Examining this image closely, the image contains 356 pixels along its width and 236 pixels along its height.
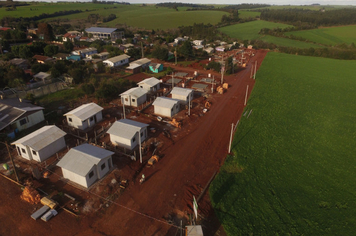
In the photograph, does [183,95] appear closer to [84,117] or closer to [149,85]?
[149,85]

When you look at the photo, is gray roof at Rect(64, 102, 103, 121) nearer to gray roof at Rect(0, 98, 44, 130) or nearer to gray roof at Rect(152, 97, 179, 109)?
gray roof at Rect(0, 98, 44, 130)

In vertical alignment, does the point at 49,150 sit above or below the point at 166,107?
below

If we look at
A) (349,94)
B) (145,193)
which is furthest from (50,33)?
(349,94)

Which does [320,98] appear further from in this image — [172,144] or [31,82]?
[31,82]

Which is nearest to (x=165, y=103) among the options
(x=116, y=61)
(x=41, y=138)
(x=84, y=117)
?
(x=84, y=117)

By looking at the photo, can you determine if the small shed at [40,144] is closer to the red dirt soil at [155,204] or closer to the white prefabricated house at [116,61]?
the red dirt soil at [155,204]

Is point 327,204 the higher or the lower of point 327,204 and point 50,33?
the lower

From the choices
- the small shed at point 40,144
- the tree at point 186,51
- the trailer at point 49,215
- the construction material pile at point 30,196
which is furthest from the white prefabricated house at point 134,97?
the tree at point 186,51
